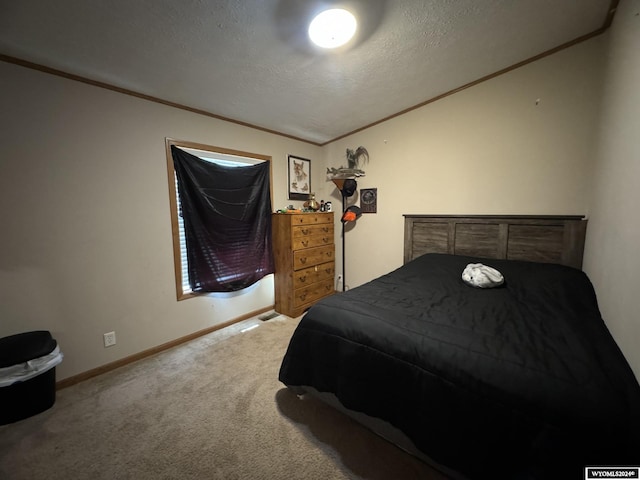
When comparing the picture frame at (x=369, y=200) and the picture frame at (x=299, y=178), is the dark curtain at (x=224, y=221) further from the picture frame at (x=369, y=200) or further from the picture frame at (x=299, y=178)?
the picture frame at (x=369, y=200)

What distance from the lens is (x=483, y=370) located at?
3.00 ft

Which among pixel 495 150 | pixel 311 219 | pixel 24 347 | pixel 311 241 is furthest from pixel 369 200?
pixel 24 347

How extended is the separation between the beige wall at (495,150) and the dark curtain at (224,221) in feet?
5.00

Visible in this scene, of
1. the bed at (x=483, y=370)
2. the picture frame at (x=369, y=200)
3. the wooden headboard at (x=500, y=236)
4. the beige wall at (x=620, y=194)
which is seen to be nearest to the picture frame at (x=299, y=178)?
the picture frame at (x=369, y=200)

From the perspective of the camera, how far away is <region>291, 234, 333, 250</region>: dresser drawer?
3.08 meters

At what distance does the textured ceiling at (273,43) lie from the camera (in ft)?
4.57

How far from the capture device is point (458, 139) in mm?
2551

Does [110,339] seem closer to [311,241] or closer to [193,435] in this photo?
[193,435]

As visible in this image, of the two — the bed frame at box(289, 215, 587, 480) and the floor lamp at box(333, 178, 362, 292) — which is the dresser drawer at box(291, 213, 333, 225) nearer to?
the floor lamp at box(333, 178, 362, 292)

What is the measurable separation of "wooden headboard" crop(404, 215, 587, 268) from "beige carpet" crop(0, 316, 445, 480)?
196 cm

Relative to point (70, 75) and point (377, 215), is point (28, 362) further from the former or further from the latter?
point (377, 215)

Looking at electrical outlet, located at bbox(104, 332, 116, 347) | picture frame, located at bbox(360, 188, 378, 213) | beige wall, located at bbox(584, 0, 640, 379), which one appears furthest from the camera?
picture frame, located at bbox(360, 188, 378, 213)

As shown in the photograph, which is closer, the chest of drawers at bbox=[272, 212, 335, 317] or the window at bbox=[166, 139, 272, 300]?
the window at bbox=[166, 139, 272, 300]

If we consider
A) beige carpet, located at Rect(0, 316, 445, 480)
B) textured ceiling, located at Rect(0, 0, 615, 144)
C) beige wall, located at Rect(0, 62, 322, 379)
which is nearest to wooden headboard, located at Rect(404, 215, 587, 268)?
textured ceiling, located at Rect(0, 0, 615, 144)
